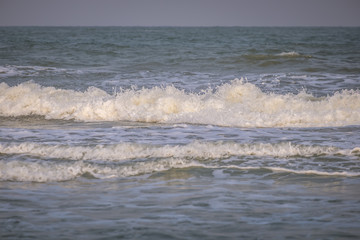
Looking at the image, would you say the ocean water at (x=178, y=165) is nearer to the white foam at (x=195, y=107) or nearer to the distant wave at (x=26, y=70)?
the white foam at (x=195, y=107)

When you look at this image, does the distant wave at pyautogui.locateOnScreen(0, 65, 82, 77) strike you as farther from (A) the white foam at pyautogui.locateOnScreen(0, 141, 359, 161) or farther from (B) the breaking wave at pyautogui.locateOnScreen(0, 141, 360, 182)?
(A) the white foam at pyautogui.locateOnScreen(0, 141, 359, 161)

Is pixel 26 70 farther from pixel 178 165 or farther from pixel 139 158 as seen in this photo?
pixel 178 165

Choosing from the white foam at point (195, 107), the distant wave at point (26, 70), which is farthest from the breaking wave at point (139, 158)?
the distant wave at point (26, 70)

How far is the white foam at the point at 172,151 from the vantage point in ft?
21.0

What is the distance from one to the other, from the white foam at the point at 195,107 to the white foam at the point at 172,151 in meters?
2.19

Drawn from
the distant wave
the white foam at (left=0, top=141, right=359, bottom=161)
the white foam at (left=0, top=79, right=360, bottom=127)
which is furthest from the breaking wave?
the distant wave

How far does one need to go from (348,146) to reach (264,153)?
137 centimetres

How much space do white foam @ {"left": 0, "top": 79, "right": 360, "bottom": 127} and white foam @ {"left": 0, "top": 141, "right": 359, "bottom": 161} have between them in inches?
86.3

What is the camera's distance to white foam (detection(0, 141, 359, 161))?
21.0 feet

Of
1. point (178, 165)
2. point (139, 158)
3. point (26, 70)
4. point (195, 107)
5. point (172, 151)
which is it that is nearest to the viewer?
point (178, 165)

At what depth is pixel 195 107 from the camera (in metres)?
10.3

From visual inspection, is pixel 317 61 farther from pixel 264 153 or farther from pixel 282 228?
pixel 282 228

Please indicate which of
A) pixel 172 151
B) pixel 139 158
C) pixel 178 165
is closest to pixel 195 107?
pixel 172 151

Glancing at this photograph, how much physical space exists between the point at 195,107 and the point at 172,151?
153 inches
